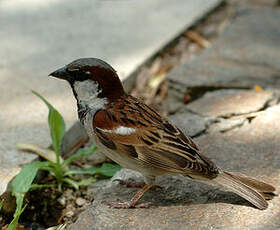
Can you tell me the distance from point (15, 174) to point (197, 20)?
3.14m

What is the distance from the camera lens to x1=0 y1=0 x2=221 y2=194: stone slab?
13.6ft

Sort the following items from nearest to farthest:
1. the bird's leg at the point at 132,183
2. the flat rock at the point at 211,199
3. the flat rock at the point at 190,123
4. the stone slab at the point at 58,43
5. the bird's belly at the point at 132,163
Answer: the flat rock at the point at 211,199 < the bird's belly at the point at 132,163 < the bird's leg at the point at 132,183 < the flat rock at the point at 190,123 < the stone slab at the point at 58,43

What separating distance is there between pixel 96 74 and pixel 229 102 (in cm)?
147

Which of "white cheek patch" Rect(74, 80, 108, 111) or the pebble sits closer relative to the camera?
"white cheek patch" Rect(74, 80, 108, 111)

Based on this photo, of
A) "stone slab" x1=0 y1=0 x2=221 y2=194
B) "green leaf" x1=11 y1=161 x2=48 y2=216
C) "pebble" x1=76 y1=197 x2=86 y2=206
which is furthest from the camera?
"stone slab" x1=0 y1=0 x2=221 y2=194

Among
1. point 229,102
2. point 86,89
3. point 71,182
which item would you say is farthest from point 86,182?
point 229,102

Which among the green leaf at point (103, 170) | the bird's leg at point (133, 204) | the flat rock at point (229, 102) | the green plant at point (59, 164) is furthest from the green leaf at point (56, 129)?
the flat rock at point (229, 102)

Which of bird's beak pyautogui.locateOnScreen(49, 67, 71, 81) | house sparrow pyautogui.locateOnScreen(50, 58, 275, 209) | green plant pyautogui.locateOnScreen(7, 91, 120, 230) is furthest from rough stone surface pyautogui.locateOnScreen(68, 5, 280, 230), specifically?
bird's beak pyautogui.locateOnScreen(49, 67, 71, 81)

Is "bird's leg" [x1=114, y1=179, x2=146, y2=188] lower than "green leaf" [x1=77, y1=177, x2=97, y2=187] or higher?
higher

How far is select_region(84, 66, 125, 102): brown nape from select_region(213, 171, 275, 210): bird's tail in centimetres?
76

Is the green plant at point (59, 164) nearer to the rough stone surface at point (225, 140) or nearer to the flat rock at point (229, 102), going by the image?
the rough stone surface at point (225, 140)

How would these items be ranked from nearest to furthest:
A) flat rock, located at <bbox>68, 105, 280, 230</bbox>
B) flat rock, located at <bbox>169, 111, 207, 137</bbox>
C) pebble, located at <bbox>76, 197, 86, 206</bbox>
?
flat rock, located at <bbox>68, 105, 280, 230</bbox> < pebble, located at <bbox>76, 197, 86, 206</bbox> < flat rock, located at <bbox>169, 111, 207, 137</bbox>

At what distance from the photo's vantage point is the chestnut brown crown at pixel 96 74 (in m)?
3.17

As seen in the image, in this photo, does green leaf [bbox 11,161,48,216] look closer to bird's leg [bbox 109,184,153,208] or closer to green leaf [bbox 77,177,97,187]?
green leaf [bbox 77,177,97,187]
